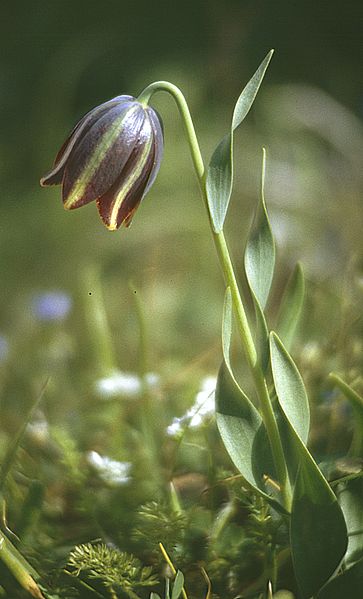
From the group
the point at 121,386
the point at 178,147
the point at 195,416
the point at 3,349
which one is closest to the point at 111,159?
the point at 195,416

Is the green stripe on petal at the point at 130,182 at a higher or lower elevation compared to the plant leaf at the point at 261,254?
higher

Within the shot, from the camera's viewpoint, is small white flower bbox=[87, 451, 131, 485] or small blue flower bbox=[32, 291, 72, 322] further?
small blue flower bbox=[32, 291, 72, 322]

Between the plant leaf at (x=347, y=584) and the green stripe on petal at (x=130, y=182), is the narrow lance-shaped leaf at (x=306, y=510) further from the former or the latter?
the green stripe on petal at (x=130, y=182)

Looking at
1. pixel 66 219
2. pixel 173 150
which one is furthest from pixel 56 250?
pixel 173 150

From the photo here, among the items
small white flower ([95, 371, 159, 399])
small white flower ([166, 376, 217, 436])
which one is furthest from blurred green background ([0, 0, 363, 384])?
small white flower ([166, 376, 217, 436])

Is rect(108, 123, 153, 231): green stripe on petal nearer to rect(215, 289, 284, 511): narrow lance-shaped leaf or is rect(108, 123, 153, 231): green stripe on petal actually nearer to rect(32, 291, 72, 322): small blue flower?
rect(215, 289, 284, 511): narrow lance-shaped leaf

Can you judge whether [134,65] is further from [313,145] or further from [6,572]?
[6,572]

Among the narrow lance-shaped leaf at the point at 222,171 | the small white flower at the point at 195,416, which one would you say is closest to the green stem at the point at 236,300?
the narrow lance-shaped leaf at the point at 222,171

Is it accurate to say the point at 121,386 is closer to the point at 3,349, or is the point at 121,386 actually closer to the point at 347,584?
the point at 3,349
